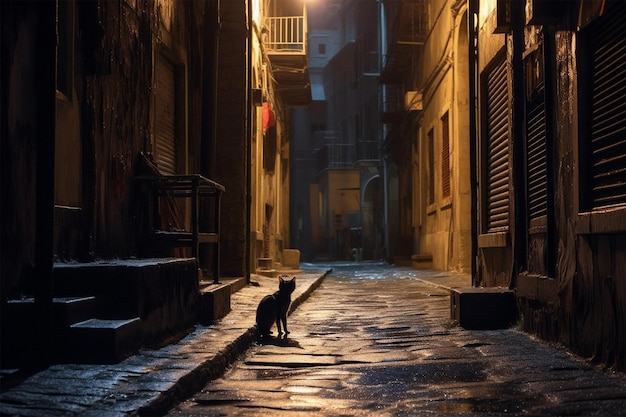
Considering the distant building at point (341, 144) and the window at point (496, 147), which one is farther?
the distant building at point (341, 144)

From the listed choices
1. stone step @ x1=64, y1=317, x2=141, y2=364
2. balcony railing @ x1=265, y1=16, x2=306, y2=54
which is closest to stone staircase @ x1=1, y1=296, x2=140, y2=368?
stone step @ x1=64, y1=317, x2=141, y2=364

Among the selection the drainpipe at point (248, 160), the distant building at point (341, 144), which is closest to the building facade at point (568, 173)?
the drainpipe at point (248, 160)

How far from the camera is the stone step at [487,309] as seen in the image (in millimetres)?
7469

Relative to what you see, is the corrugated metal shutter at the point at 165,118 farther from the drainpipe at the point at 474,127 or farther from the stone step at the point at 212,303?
the drainpipe at the point at 474,127

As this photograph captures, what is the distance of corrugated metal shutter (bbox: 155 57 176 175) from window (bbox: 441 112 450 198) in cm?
848

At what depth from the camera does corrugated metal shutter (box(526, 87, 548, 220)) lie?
6770 millimetres

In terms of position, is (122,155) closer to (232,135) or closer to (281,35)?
(232,135)

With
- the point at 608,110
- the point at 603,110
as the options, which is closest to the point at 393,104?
the point at 603,110

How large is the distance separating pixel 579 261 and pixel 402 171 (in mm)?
21945

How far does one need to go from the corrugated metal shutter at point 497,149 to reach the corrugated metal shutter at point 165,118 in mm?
4162

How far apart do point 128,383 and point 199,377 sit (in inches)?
27.4

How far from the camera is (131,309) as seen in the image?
5.19 meters

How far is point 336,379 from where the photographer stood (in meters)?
5.14

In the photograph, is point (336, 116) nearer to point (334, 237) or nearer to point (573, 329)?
point (334, 237)
